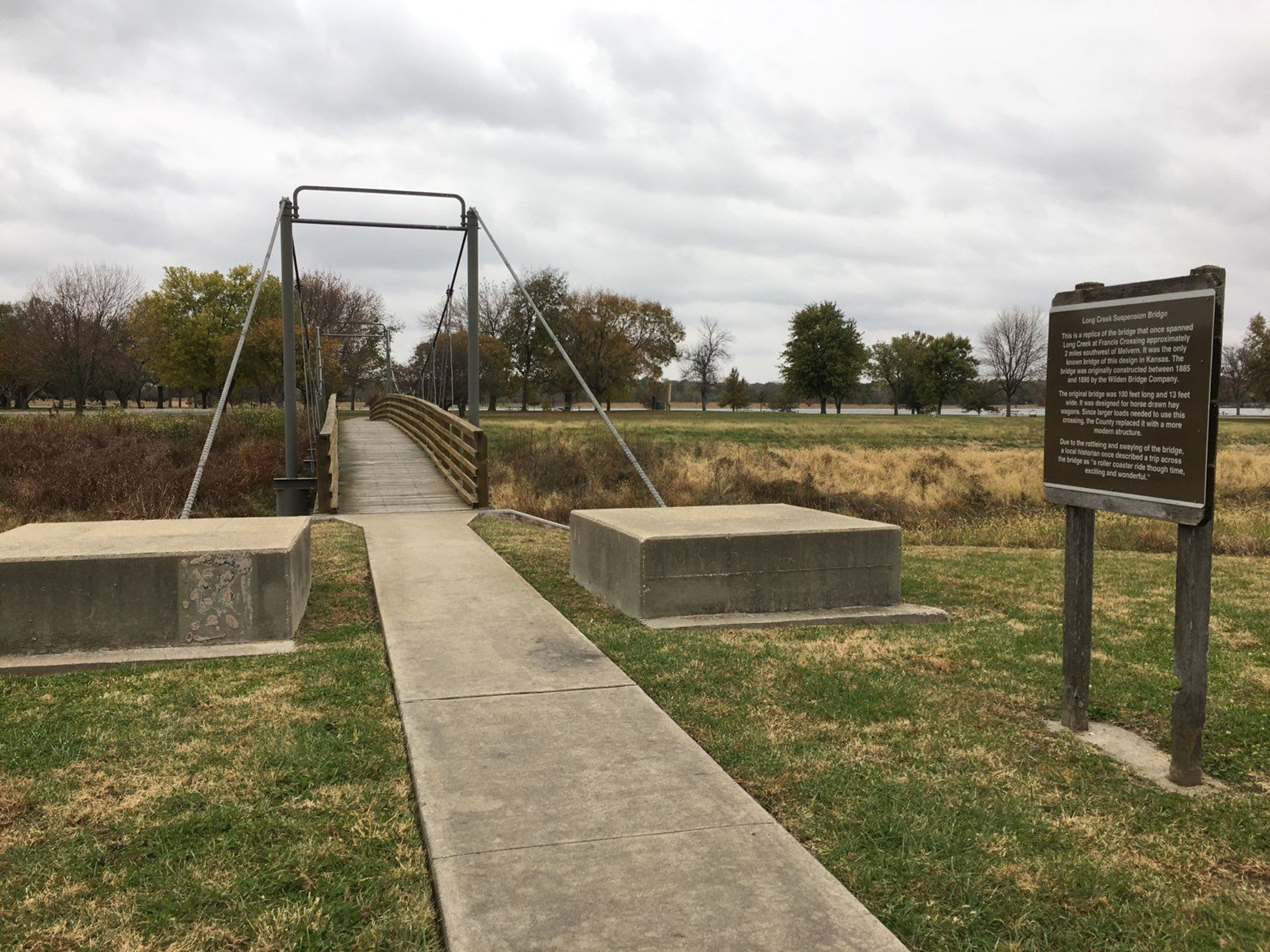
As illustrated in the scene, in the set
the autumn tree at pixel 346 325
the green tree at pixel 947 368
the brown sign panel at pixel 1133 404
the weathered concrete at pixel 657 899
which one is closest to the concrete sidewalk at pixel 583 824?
the weathered concrete at pixel 657 899

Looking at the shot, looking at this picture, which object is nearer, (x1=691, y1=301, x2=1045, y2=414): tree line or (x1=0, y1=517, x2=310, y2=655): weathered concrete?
(x1=0, y1=517, x2=310, y2=655): weathered concrete

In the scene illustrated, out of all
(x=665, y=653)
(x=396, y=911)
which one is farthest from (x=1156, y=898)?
(x=665, y=653)

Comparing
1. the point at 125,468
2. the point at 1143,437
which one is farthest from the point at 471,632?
the point at 125,468

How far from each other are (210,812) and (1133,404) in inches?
170

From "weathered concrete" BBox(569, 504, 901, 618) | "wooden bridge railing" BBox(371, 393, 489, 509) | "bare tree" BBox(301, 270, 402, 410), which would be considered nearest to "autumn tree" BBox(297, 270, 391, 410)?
"bare tree" BBox(301, 270, 402, 410)

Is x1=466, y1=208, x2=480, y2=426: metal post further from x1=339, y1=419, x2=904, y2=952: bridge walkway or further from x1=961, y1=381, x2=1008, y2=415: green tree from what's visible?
x1=961, y1=381, x2=1008, y2=415: green tree

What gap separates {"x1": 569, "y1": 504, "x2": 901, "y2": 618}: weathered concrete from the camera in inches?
279

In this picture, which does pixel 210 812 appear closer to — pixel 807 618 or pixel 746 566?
pixel 746 566

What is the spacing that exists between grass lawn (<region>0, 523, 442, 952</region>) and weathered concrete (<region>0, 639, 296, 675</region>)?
13cm

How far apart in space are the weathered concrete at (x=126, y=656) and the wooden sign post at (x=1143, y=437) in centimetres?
465

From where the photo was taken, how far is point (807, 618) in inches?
277

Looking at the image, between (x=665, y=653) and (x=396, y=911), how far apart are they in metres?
3.19

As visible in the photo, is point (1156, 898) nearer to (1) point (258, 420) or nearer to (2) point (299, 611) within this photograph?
(2) point (299, 611)

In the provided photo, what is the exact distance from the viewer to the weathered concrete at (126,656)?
18.6 feet
